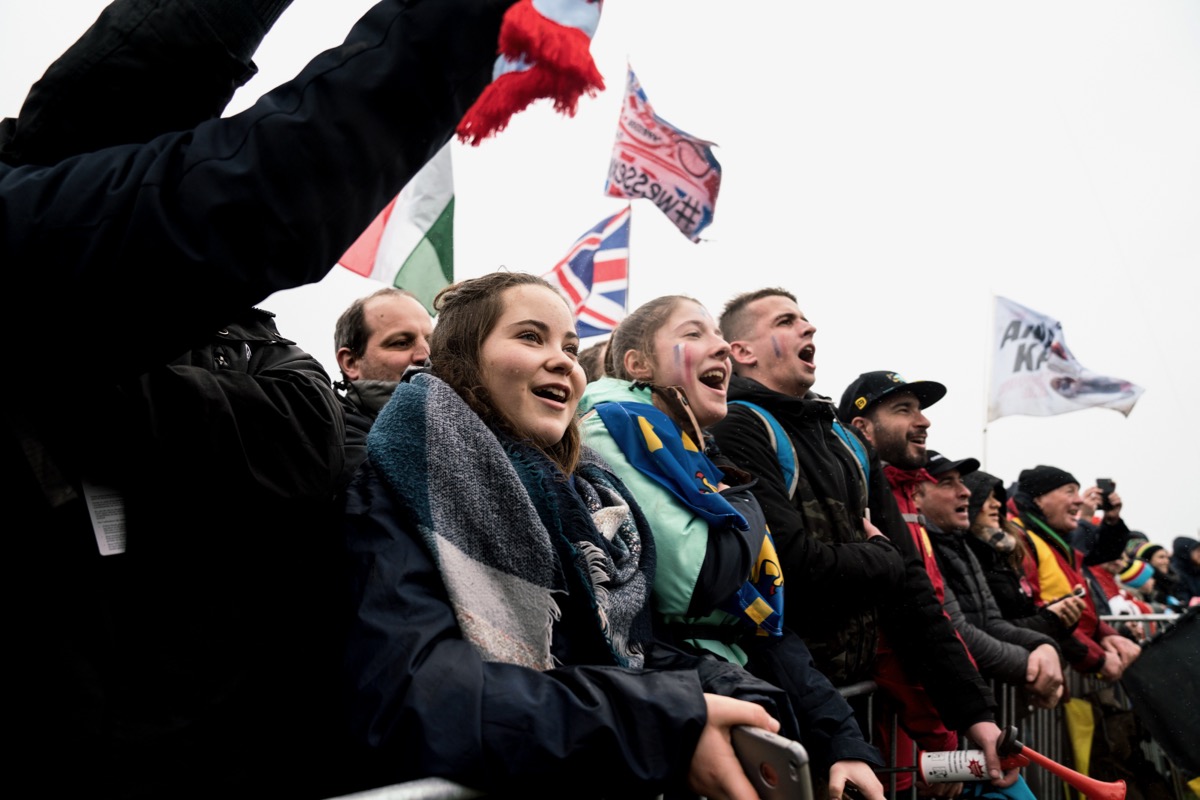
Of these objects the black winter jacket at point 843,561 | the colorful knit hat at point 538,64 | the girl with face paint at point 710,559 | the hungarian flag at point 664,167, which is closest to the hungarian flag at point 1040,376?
the hungarian flag at point 664,167

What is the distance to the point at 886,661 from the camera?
391cm

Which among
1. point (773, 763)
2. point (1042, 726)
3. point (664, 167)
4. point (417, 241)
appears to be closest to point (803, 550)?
point (773, 763)

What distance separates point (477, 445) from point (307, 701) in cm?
61

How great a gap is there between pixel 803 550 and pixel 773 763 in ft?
5.79

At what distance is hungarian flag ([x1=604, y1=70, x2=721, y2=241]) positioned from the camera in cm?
933

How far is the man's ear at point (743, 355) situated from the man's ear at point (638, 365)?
2.99 feet

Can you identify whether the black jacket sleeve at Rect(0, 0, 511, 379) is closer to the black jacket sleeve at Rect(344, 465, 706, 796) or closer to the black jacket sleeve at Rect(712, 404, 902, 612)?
the black jacket sleeve at Rect(344, 465, 706, 796)

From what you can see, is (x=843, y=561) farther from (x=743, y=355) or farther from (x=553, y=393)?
(x=553, y=393)

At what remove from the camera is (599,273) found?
8828 millimetres

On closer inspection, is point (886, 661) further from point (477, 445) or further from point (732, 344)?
point (477, 445)

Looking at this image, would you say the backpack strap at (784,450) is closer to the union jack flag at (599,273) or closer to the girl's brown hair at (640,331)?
the girl's brown hair at (640,331)

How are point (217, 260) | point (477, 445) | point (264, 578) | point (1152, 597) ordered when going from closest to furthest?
point (217, 260) → point (264, 578) → point (477, 445) → point (1152, 597)

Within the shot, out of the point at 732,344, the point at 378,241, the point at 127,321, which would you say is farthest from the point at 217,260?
the point at 378,241

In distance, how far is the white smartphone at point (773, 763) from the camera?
4.78 feet
